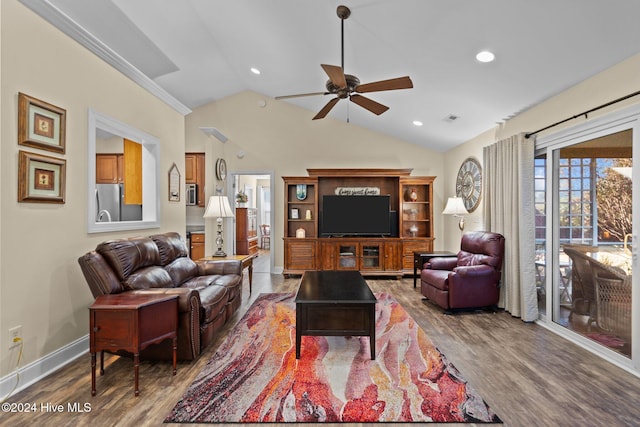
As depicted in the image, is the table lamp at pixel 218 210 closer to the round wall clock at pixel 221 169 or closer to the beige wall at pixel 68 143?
the beige wall at pixel 68 143

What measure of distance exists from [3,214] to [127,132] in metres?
1.56

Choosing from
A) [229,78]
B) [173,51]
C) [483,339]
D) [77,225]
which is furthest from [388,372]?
[229,78]

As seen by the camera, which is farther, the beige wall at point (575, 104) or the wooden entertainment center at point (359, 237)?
the wooden entertainment center at point (359, 237)

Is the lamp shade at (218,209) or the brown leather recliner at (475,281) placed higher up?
the lamp shade at (218,209)

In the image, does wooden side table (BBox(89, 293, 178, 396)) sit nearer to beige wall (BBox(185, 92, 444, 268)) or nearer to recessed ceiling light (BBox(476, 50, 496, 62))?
recessed ceiling light (BBox(476, 50, 496, 62))

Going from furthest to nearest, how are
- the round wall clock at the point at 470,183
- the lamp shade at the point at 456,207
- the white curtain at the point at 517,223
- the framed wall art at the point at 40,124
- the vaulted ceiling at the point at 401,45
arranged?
the lamp shade at the point at 456,207 → the round wall clock at the point at 470,183 → the white curtain at the point at 517,223 → the vaulted ceiling at the point at 401,45 → the framed wall art at the point at 40,124

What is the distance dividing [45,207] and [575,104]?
4.88 m

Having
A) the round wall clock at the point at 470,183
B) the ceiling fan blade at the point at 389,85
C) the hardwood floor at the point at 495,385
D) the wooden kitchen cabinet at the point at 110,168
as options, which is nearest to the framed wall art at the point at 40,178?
the hardwood floor at the point at 495,385

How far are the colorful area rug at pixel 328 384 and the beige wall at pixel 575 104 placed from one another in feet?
8.57

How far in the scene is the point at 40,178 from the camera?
243 centimetres

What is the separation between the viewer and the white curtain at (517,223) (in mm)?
3629

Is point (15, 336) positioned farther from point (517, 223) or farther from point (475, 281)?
point (517, 223)

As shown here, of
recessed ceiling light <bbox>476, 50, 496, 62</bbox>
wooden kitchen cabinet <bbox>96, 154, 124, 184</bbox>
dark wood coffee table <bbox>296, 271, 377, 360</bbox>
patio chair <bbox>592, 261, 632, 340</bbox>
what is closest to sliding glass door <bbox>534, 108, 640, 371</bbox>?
patio chair <bbox>592, 261, 632, 340</bbox>

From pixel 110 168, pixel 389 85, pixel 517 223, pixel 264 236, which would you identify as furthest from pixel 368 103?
pixel 264 236
